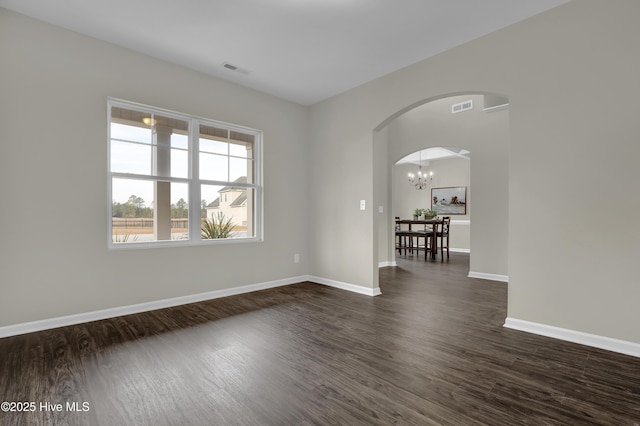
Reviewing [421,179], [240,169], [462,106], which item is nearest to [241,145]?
[240,169]

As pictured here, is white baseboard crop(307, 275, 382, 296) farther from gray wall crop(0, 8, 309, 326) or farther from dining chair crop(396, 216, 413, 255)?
dining chair crop(396, 216, 413, 255)

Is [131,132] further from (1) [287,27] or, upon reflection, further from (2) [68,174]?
(1) [287,27]

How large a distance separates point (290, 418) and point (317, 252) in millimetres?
3468

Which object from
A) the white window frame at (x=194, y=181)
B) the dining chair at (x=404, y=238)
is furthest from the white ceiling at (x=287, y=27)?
the dining chair at (x=404, y=238)

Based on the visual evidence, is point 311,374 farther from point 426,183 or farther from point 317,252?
point 426,183

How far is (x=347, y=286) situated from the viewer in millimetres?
4527

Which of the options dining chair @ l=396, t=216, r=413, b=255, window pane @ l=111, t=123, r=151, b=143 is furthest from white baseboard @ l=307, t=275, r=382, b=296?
dining chair @ l=396, t=216, r=413, b=255

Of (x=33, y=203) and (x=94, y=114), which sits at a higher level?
(x=94, y=114)

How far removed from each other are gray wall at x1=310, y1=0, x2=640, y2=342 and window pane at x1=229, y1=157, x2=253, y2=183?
2753 millimetres

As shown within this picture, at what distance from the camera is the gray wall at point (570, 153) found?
2.41 m

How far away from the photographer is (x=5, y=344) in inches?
100

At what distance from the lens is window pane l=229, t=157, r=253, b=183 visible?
4.32 metres

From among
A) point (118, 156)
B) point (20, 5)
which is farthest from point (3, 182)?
point (20, 5)

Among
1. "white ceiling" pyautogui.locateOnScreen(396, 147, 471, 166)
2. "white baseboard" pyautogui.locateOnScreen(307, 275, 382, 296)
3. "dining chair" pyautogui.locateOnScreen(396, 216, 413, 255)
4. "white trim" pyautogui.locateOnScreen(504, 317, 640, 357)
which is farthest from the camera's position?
"white ceiling" pyautogui.locateOnScreen(396, 147, 471, 166)
